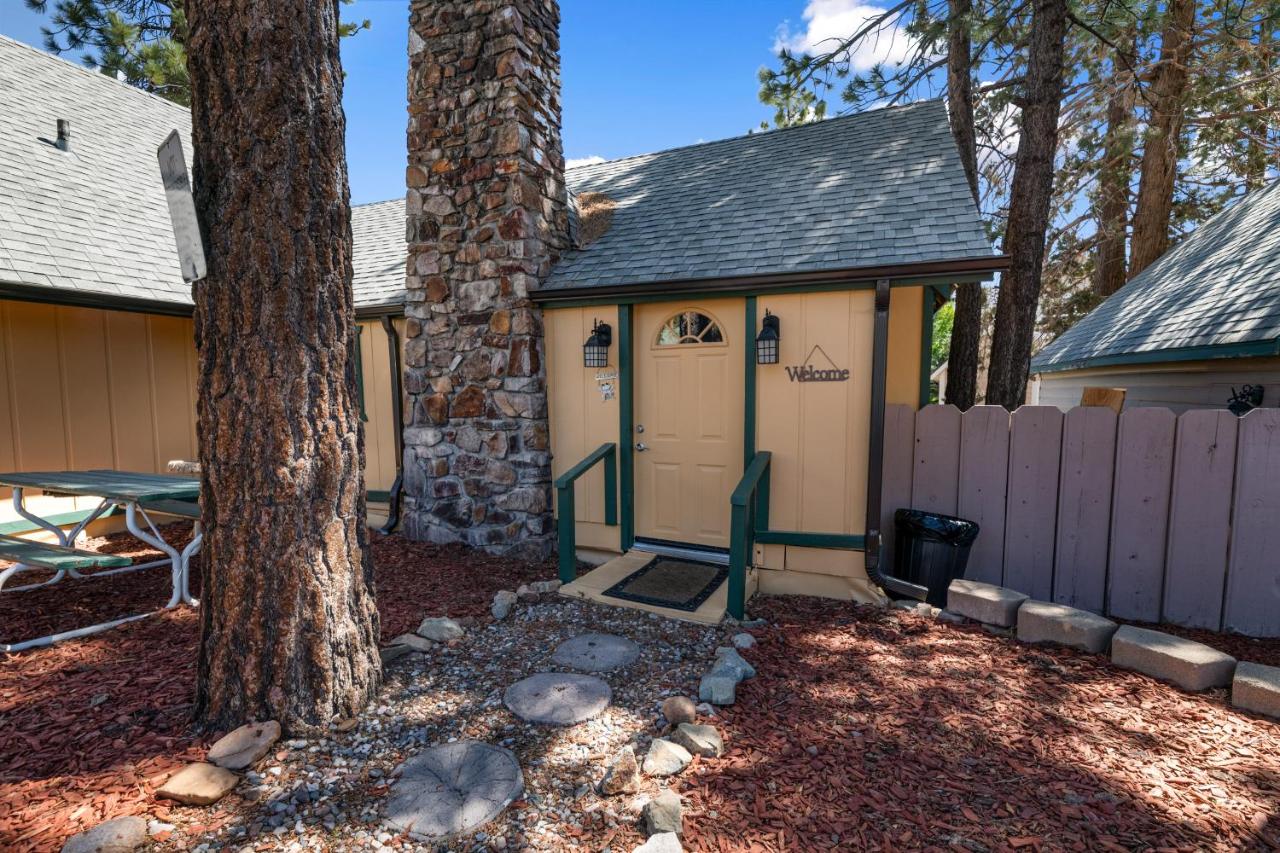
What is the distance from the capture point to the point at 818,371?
13.9 feet

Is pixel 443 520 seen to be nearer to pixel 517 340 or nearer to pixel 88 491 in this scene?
pixel 517 340

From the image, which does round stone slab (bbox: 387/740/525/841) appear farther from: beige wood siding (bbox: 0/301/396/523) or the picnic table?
beige wood siding (bbox: 0/301/396/523)

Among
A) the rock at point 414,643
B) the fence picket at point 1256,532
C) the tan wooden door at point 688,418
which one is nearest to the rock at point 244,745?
the rock at point 414,643

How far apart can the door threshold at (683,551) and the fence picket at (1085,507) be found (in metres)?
2.40

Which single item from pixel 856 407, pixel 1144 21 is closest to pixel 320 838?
pixel 856 407

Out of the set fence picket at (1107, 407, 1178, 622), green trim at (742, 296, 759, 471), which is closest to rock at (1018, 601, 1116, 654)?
fence picket at (1107, 407, 1178, 622)

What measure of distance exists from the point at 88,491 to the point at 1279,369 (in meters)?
9.24

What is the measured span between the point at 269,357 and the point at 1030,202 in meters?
7.18

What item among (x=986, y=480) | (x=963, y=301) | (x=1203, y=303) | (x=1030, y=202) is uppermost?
(x=1030, y=202)

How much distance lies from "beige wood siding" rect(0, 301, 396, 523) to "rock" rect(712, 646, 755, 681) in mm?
4373

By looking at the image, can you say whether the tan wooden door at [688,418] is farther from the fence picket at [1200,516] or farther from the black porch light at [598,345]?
the fence picket at [1200,516]

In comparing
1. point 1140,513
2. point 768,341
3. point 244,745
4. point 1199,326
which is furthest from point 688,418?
point 1199,326

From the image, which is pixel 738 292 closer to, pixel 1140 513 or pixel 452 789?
pixel 1140 513

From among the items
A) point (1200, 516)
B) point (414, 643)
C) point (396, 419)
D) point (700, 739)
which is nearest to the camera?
point (700, 739)
